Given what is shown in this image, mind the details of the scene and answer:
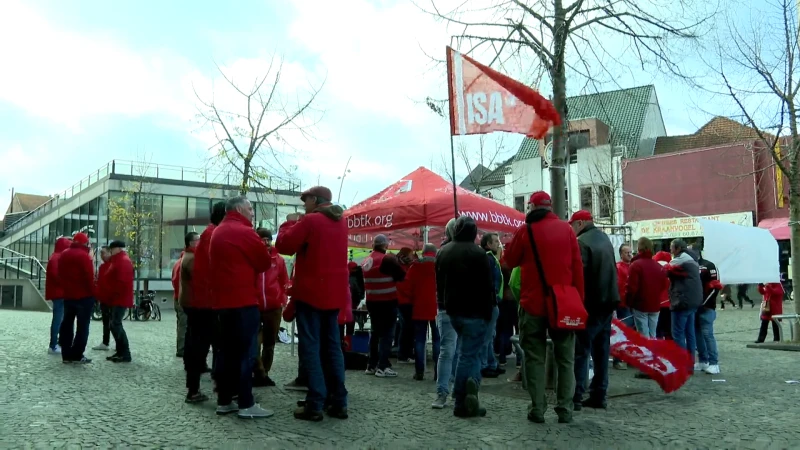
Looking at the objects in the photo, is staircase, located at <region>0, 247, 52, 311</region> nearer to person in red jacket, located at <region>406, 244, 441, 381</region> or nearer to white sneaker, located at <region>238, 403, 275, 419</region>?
person in red jacket, located at <region>406, 244, 441, 381</region>

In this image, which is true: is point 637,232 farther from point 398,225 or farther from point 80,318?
point 80,318

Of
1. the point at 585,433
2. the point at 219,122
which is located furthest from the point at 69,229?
the point at 585,433

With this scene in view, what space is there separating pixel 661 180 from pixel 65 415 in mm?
28718

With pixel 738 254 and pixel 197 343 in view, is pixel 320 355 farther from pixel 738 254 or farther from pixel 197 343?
pixel 738 254

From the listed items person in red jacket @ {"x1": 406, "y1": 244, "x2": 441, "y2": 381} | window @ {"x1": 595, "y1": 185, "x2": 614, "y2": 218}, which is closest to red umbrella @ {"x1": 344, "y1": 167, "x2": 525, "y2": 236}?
person in red jacket @ {"x1": 406, "y1": 244, "x2": 441, "y2": 381}

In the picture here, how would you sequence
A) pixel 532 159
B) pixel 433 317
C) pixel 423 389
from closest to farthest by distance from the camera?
1. pixel 423 389
2. pixel 433 317
3. pixel 532 159

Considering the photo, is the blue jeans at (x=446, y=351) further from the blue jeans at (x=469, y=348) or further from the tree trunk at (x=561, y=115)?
the tree trunk at (x=561, y=115)

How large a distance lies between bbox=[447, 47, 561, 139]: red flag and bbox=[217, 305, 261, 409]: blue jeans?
3.89 metres

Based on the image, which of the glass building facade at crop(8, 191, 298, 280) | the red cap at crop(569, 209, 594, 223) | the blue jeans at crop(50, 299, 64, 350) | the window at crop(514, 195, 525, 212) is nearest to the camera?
the red cap at crop(569, 209, 594, 223)

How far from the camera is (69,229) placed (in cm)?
3847

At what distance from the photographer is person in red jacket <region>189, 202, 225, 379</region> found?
662 centimetres

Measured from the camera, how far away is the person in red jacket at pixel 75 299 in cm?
949

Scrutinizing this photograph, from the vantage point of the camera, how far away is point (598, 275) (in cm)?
673

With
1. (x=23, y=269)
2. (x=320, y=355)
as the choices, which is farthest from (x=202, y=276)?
(x=23, y=269)
